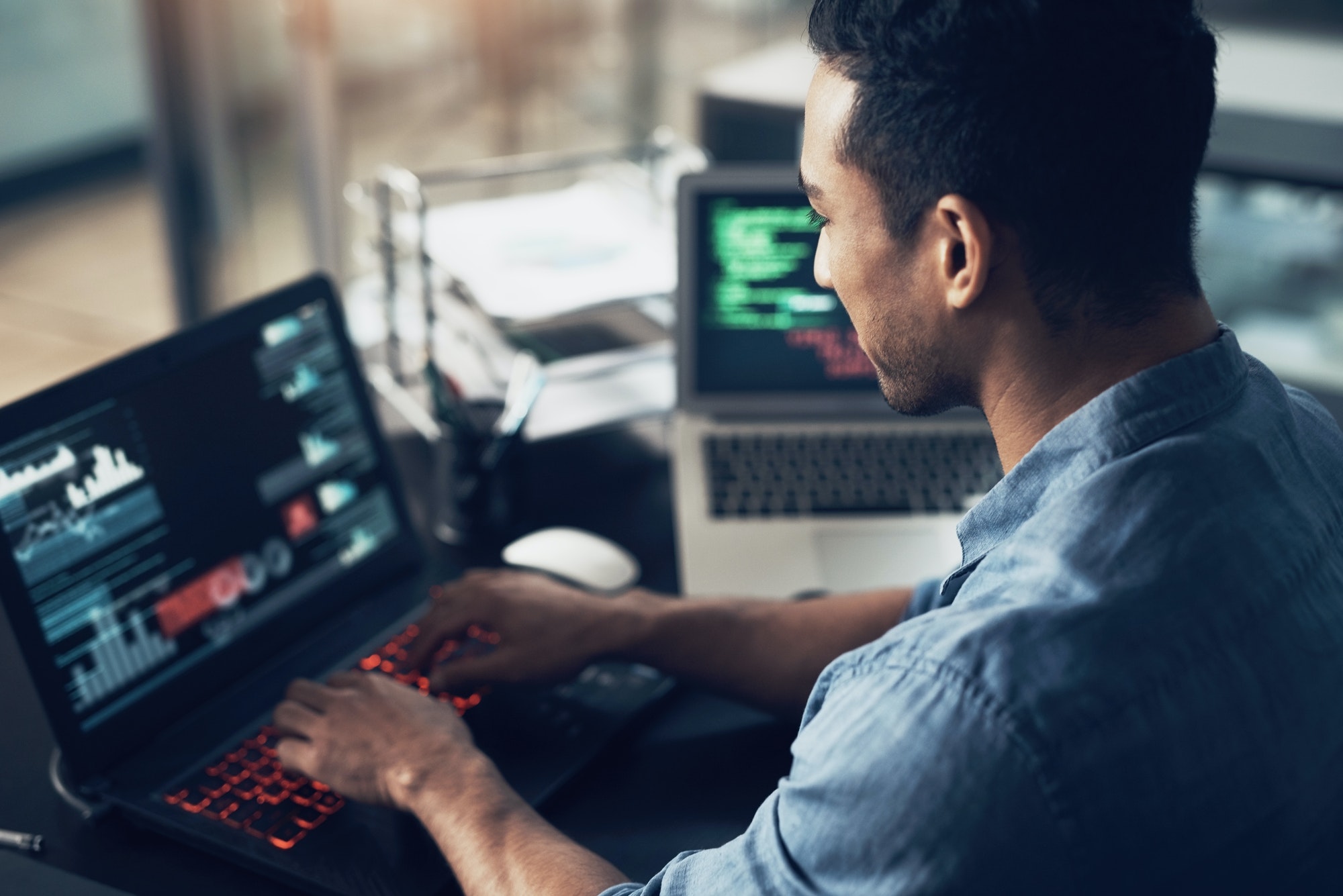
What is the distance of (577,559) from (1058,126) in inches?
27.0

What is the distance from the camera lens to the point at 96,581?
0.96 m

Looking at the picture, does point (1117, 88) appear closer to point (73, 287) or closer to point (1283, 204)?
point (1283, 204)

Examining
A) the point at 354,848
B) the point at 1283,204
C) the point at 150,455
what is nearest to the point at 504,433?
the point at 150,455

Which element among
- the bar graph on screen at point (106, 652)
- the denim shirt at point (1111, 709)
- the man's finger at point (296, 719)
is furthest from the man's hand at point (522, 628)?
the denim shirt at point (1111, 709)

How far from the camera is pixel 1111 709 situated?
23.7 inches

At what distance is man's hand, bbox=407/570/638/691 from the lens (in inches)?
41.0

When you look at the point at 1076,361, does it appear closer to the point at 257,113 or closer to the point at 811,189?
the point at 811,189

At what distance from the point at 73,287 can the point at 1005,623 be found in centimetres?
356

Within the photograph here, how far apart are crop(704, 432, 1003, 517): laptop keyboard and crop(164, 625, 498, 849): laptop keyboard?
46cm

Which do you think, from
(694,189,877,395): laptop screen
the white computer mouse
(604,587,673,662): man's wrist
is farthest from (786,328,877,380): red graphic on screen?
(604,587,673,662): man's wrist

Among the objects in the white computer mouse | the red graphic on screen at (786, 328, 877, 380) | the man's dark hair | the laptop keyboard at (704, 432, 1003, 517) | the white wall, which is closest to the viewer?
the man's dark hair

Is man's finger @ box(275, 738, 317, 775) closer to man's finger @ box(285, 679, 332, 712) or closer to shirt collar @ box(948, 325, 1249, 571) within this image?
man's finger @ box(285, 679, 332, 712)

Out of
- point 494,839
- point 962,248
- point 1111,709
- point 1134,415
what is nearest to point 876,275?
point 962,248

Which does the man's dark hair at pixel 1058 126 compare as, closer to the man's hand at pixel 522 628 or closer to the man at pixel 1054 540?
the man at pixel 1054 540
